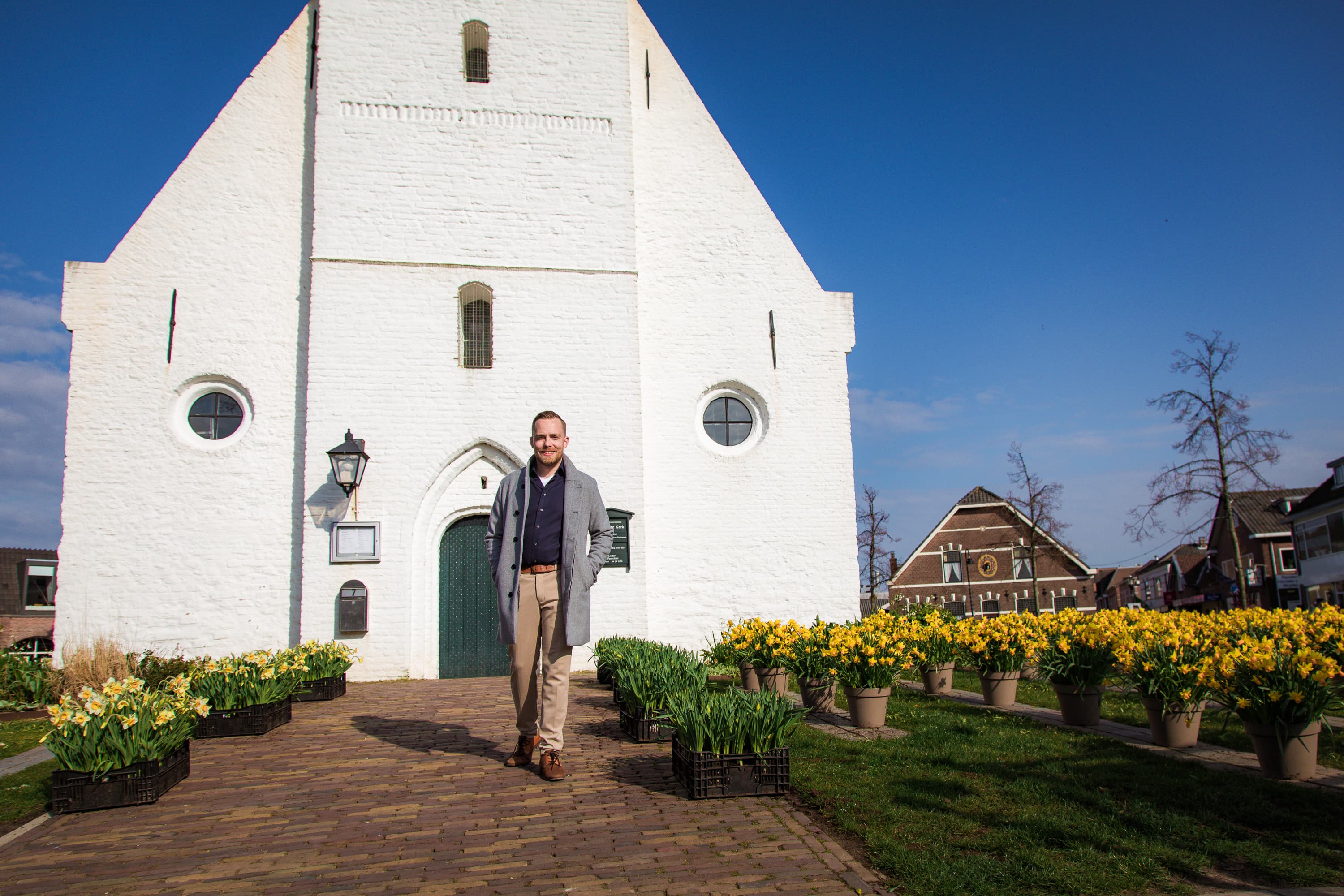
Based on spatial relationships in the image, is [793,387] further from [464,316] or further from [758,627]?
[758,627]

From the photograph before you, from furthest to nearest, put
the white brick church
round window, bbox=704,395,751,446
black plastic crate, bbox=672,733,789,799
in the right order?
round window, bbox=704,395,751,446
the white brick church
black plastic crate, bbox=672,733,789,799

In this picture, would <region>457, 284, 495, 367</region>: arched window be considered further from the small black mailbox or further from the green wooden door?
the small black mailbox

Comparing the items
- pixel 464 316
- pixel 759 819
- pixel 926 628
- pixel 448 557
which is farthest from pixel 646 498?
pixel 759 819

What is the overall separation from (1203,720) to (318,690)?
864 centimetres

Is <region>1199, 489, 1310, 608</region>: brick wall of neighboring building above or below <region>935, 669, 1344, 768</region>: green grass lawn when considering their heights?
above

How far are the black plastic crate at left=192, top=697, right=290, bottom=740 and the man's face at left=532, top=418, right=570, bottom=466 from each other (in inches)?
145

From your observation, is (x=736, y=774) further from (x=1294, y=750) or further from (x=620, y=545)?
(x=620, y=545)

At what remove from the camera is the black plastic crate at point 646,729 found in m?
6.21

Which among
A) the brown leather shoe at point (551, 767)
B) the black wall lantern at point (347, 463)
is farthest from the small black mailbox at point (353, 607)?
the brown leather shoe at point (551, 767)

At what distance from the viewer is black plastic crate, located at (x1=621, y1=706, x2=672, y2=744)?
621 cm

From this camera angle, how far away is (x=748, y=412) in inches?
542

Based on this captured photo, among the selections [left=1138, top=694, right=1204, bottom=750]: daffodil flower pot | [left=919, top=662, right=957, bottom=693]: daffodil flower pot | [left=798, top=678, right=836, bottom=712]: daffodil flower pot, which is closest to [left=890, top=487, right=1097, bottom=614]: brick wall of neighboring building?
[left=919, top=662, right=957, bottom=693]: daffodil flower pot

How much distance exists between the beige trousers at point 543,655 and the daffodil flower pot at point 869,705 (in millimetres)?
2759

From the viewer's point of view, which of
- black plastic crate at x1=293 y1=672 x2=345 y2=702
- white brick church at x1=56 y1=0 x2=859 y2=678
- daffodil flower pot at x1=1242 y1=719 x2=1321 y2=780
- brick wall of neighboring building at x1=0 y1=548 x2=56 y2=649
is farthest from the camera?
brick wall of neighboring building at x1=0 y1=548 x2=56 y2=649
